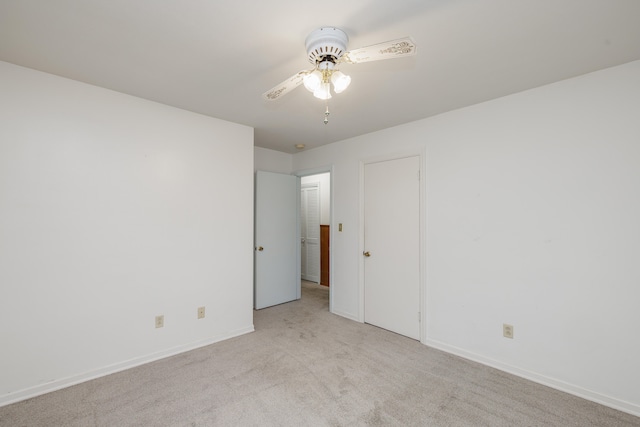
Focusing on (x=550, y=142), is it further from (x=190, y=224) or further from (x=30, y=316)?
(x=30, y=316)

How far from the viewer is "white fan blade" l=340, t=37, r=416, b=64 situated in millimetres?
1236

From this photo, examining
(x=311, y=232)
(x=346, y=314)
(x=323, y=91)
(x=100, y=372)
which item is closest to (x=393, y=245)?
(x=346, y=314)

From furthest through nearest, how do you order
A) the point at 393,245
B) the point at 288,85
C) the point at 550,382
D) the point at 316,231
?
the point at 316,231, the point at 393,245, the point at 550,382, the point at 288,85

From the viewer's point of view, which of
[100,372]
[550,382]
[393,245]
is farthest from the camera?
[393,245]

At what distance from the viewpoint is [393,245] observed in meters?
3.25

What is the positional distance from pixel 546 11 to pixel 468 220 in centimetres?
167

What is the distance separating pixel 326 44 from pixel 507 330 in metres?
2.66

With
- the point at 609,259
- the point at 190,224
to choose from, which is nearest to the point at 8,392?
the point at 190,224

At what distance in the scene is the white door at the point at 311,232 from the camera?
5566 mm

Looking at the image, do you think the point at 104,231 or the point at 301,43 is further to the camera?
the point at 104,231

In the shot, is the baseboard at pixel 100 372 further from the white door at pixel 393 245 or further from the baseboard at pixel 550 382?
the baseboard at pixel 550 382

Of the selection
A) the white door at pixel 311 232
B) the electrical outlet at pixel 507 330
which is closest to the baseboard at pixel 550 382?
the electrical outlet at pixel 507 330

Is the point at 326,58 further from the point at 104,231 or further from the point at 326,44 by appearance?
the point at 104,231

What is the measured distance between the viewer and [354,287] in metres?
3.64
